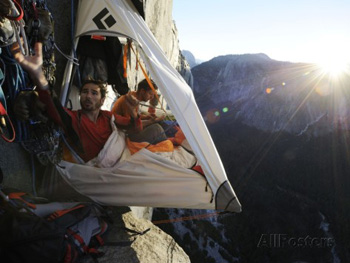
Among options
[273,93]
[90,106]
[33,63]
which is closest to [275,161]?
[273,93]

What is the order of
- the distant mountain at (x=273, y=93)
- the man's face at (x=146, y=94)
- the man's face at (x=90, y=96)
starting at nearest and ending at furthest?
the man's face at (x=90, y=96)
the man's face at (x=146, y=94)
the distant mountain at (x=273, y=93)

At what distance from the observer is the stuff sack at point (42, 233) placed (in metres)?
1.95

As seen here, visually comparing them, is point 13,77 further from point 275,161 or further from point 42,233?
point 275,161

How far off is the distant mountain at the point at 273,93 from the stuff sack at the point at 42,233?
6055 cm

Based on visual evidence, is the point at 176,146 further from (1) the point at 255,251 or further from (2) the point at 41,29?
(1) the point at 255,251

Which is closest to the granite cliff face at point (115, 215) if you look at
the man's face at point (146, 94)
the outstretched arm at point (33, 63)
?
the outstretched arm at point (33, 63)

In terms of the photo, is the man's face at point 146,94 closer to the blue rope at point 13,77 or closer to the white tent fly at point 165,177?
the white tent fly at point 165,177

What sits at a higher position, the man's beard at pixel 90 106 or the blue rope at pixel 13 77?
the blue rope at pixel 13 77

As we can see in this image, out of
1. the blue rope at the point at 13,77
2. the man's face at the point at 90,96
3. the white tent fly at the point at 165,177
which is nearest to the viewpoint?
the blue rope at the point at 13,77

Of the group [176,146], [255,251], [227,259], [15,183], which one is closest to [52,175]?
[15,183]

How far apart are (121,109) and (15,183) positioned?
7.25 feet

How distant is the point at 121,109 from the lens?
15.6ft

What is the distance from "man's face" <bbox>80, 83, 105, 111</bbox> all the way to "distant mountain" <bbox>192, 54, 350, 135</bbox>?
59682 millimetres

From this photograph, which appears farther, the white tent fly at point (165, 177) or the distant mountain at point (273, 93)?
the distant mountain at point (273, 93)
